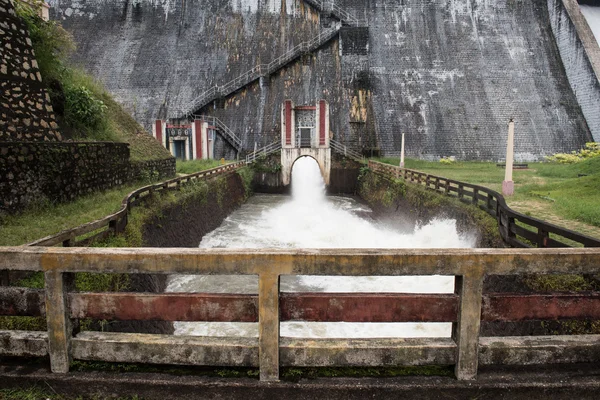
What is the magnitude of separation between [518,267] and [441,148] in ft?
97.8

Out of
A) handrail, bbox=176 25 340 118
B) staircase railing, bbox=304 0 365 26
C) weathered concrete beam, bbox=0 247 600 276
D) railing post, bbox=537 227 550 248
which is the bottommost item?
railing post, bbox=537 227 550 248

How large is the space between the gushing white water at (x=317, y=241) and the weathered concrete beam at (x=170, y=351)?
14.4 feet

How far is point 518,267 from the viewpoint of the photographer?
2.82 meters

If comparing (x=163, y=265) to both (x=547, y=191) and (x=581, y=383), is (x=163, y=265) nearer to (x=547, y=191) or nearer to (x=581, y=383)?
(x=581, y=383)

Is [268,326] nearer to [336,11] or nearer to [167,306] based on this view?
[167,306]

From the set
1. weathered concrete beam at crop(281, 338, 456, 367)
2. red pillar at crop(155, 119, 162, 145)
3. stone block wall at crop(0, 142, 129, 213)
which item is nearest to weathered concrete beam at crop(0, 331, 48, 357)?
weathered concrete beam at crop(281, 338, 456, 367)

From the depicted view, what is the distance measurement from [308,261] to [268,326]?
52cm

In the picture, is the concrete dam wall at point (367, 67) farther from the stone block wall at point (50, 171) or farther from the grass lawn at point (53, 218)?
the grass lawn at point (53, 218)

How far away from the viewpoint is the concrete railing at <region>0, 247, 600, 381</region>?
2.78m

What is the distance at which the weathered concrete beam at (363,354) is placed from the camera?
2.84 meters

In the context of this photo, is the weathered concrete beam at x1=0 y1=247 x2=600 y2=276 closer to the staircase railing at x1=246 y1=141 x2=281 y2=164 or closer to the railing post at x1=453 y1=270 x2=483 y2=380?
the railing post at x1=453 y1=270 x2=483 y2=380

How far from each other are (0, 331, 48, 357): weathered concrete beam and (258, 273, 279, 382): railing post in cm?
155

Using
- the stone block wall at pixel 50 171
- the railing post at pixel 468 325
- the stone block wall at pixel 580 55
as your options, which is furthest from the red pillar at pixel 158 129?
the stone block wall at pixel 580 55

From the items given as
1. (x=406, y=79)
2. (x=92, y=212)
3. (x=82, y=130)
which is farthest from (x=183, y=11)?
(x=92, y=212)
